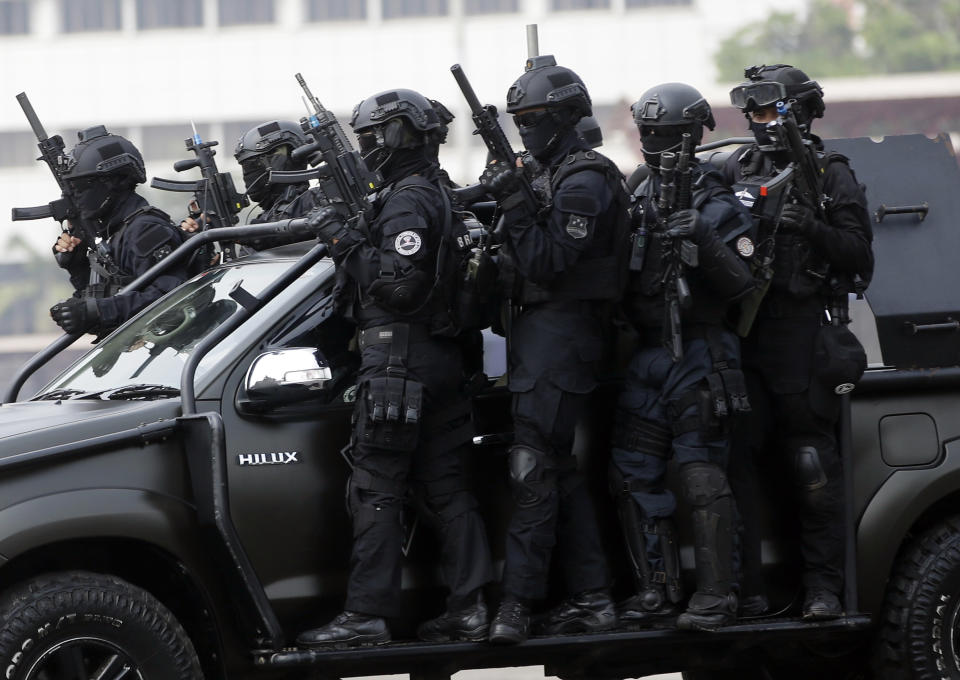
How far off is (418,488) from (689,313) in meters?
1.13

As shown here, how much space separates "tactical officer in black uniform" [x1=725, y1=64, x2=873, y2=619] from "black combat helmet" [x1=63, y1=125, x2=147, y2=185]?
123 inches

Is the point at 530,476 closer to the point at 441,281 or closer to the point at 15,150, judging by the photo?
the point at 441,281

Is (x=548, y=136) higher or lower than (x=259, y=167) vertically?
lower

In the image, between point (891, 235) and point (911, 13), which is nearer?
point (891, 235)

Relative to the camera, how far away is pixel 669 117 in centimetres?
570

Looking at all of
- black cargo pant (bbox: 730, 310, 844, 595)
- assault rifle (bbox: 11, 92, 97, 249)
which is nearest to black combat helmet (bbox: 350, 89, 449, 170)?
black cargo pant (bbox: 730, 310, 844, 595)

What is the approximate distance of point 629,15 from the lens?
79.1 metres

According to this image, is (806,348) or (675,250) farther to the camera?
(806,348)

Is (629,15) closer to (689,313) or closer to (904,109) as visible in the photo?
(904,109)

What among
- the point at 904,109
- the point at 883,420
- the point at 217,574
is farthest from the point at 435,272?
the point at 904,109

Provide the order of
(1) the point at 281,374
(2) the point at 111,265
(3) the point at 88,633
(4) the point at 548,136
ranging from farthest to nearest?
(2) the point at 111,265 < (4) the point at 548,136 < (1) the point at 281,374 < (3) the point at 88,633

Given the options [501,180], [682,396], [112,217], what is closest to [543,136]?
[501,180]

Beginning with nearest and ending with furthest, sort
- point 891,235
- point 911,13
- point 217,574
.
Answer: point 217,574, point 891,235, point 911,13

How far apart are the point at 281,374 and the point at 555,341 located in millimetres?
987
